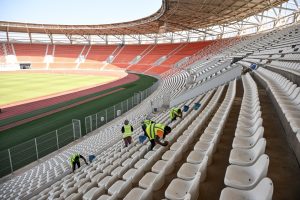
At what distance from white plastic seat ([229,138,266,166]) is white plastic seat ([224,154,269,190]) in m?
0.07

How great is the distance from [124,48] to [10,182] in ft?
168

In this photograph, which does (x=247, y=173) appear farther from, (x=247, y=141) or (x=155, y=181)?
(x=155, y=181)

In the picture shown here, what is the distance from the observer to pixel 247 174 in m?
2.21

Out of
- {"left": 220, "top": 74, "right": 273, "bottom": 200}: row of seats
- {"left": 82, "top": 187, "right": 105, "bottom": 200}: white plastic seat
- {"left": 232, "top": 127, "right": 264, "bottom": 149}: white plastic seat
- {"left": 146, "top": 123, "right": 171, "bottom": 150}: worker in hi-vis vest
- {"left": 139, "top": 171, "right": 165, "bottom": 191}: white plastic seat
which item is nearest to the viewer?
{"left": 220, "top": 74, "right": 273, "bottom": 200}: row of seats

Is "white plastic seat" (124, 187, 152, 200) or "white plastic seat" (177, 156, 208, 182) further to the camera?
"white plastic seat" (177, 156, 208, 182)

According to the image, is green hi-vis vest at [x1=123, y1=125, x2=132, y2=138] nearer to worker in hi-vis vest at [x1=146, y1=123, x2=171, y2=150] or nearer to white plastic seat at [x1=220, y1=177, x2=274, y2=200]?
worker in hi-vis vest at [x1=146, y1=123, x2=171, y2=150]

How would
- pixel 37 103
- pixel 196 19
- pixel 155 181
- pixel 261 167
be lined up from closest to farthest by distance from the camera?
1. pixel 261 167
2. pixel 155 181
3. pixel 37 103
4. pixel 196 19

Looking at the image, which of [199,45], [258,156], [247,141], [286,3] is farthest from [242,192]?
[199,45]

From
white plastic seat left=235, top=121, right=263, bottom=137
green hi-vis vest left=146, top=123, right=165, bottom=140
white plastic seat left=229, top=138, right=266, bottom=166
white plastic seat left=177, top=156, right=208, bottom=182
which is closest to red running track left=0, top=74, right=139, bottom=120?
green hi-vis vest left=146, top=123, right=165, bottom=140

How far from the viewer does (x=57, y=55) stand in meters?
54.3

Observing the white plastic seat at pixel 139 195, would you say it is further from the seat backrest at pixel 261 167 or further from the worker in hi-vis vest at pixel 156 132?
the worker in hi-vis vest at pixel 156 132

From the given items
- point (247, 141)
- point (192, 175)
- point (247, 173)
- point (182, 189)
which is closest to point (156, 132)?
point (192, 175)

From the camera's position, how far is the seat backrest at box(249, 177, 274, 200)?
163 centimetres

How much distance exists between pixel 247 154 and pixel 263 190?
36.9 inches
